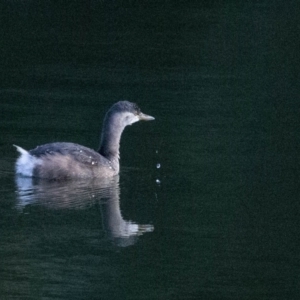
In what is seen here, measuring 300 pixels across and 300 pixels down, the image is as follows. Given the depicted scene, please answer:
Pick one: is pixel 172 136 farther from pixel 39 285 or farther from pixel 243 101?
pixel 39 285

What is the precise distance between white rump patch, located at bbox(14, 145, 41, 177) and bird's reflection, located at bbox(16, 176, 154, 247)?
64 millimetres

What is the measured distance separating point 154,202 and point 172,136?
2.68 m

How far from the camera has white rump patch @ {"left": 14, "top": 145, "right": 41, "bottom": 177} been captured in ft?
37.4

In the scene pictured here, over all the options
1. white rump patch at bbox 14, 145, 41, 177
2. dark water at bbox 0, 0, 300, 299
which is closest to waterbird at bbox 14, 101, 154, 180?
white rump patch at bbox 14, 145, 41, 177

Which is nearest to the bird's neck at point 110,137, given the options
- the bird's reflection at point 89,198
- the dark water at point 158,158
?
the dark water at point 158,158

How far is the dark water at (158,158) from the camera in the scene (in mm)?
8820

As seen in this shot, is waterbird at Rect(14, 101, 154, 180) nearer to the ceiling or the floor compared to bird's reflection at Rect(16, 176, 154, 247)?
nearer to the ceiling

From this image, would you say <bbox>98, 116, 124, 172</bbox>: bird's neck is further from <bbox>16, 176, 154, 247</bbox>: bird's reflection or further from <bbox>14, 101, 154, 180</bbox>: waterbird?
<bbox>16, 176, 154, 247</bbox>: bird's reflection

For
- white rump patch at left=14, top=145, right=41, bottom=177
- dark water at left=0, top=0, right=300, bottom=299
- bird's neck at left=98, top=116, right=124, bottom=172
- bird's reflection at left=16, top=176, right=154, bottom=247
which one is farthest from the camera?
bird's neck at left=98, top=116, right=124, bottom=172

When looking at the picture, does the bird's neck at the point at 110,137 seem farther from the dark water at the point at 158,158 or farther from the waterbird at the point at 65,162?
the dark water at the point at 158,158

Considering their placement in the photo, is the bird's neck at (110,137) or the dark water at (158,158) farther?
the bird's neck at (110,137)

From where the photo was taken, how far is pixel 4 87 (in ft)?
52.6

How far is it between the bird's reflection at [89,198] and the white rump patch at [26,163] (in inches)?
2.5

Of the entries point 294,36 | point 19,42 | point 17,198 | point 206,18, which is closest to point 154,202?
point 17,198
